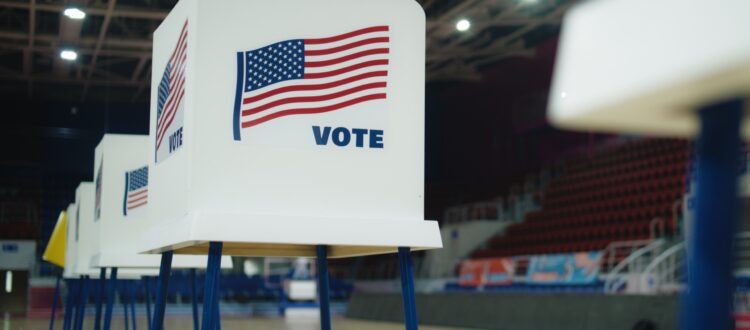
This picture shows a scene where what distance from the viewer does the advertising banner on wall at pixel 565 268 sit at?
1061cm

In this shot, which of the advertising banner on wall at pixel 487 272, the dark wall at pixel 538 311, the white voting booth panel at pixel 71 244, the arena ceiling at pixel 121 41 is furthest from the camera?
the arena ceiling at pixel 121 41

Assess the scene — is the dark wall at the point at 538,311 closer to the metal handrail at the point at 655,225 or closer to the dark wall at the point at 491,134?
the metal handrail at the point at 655,225

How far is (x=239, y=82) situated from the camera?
157 cm

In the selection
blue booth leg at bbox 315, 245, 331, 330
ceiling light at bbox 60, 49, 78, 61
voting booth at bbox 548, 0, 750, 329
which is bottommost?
blue booth leg at bbox 315, 245, 331, 330

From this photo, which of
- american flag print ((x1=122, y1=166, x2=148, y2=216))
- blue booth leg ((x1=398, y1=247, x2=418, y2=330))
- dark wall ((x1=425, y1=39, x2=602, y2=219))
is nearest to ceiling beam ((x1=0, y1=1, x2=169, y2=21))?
dark wall ((x1=425, y1=39, x2=602, y2=219))

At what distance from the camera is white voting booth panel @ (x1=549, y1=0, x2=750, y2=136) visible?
493mm

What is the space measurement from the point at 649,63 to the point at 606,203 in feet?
40.2

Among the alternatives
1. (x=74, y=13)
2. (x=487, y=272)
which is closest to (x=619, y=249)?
(x=487, y=272)

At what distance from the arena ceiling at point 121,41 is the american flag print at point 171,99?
36.2 feet

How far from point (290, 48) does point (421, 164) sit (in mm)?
341

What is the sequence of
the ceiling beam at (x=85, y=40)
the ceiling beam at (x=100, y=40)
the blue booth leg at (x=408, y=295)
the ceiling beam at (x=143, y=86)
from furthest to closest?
the ceiling beam at (x=143, y=86) → the ceiling beam at (x=85, y=40) → the ceiling beam at (x=100, y=40) → the blue booth leg at (x=408, y=295)

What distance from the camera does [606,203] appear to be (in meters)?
12.3

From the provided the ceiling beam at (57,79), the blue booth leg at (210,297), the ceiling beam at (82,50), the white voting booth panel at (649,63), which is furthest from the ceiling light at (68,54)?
the white voting booth panel at (649,63)

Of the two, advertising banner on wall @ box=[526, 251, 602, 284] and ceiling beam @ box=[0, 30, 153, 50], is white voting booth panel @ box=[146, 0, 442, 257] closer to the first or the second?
advertising banner on wall @ box=[526, 251, 602, 284]
